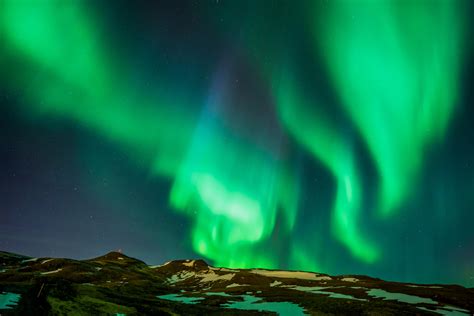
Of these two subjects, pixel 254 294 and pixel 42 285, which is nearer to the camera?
pixel 42 285

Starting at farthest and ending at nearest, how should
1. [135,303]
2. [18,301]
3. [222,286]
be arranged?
1. [222,286]
2. [135,303]
3. [18,301]

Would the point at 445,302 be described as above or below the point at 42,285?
above

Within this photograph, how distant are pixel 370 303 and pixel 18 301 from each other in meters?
67.4

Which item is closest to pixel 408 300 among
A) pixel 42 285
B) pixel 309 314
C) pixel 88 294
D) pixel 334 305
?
pixel 334 305

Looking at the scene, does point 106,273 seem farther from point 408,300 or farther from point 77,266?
point 408,300

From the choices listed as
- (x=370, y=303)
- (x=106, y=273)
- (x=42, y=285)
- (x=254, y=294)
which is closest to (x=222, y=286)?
(x=254, y=294)

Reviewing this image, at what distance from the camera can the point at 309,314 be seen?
6456 centimetres

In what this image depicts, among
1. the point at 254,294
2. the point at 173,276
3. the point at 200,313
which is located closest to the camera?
the point at 200,313

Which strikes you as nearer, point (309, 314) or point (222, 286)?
point (309, 314)

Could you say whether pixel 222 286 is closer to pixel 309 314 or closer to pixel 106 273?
pixel 106 273

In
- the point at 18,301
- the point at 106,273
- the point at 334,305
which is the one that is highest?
the point at 106,273

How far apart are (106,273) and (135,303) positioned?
284 feet

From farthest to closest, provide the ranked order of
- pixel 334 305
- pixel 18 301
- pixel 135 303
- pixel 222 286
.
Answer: pixel 222 286 < pixel 334 305 < pixel 135 303 < pixel 18 301

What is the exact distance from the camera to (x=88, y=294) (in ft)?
220
